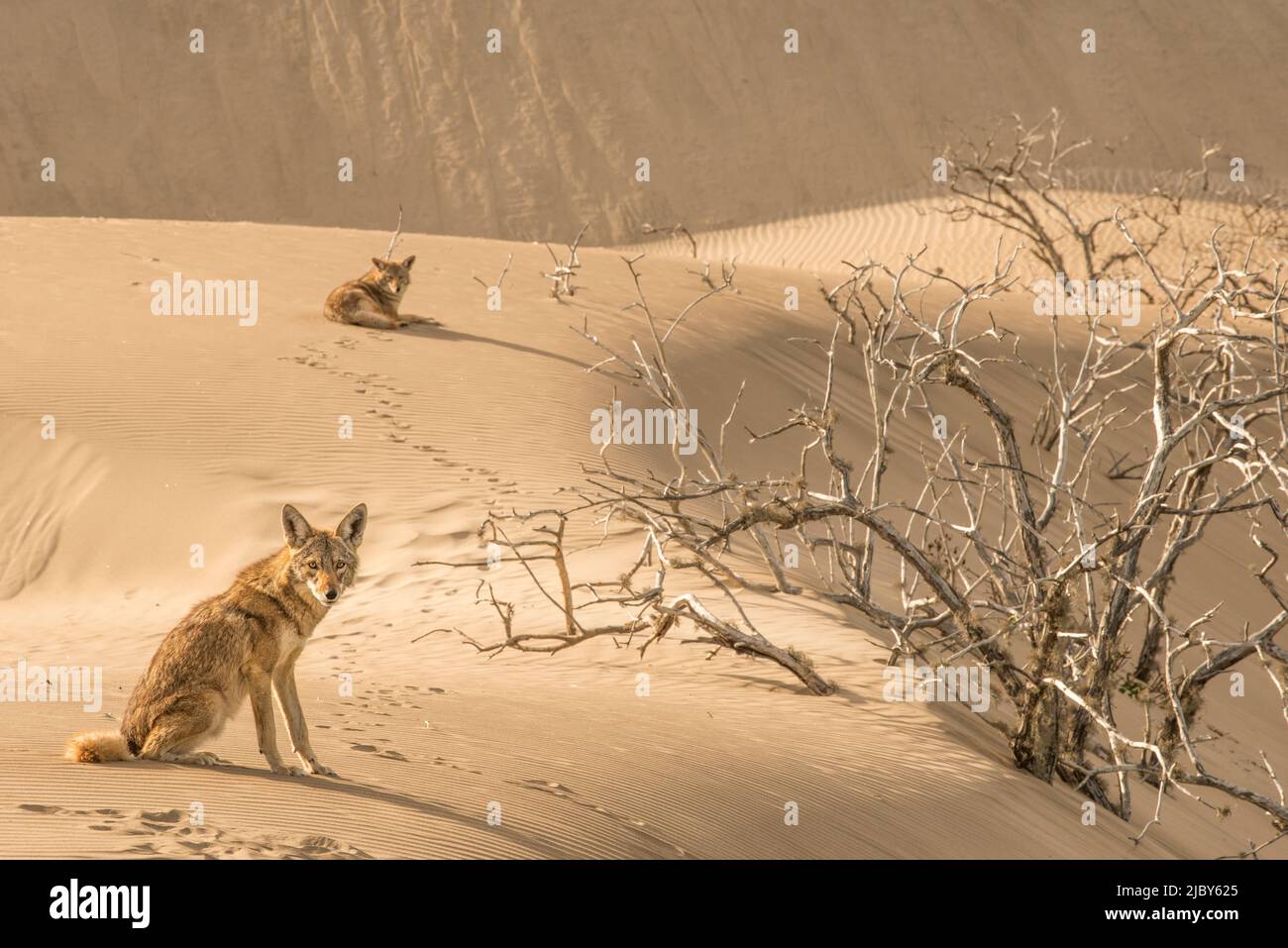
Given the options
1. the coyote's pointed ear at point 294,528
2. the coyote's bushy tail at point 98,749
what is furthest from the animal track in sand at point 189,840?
the coyote's pointed ear at point 294,528

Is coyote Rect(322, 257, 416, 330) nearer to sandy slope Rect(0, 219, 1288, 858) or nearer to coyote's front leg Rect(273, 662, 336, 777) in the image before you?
sandy slope Rect(0, 219, 1288, 858)

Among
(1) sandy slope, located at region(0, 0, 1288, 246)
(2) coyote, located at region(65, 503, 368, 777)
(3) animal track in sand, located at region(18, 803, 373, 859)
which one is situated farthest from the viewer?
(1) sandy slope, located at region(0, 0, 1288, 246)

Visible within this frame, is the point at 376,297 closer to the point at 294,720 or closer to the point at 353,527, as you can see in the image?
the point at 353,527

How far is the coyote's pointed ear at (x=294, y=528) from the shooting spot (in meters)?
5.54

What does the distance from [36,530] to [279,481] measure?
196 cm

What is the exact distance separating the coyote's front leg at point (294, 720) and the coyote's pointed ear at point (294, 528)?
0.45m

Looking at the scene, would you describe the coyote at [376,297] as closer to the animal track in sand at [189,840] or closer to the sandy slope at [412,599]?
the sandy slope at [412,599]

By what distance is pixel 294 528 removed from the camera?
5594mm

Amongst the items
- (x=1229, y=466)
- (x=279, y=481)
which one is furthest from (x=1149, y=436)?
(x=279, y=481)

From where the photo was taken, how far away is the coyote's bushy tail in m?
5.50

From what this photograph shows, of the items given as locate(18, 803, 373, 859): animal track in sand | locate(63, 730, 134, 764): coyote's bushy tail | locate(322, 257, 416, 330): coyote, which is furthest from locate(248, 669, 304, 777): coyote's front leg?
locate(322, 257, 416, 330): coyote

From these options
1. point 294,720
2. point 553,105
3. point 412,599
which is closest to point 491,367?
point 412,599

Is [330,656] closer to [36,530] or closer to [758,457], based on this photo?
[36,530]

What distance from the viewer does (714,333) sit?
17.5m
